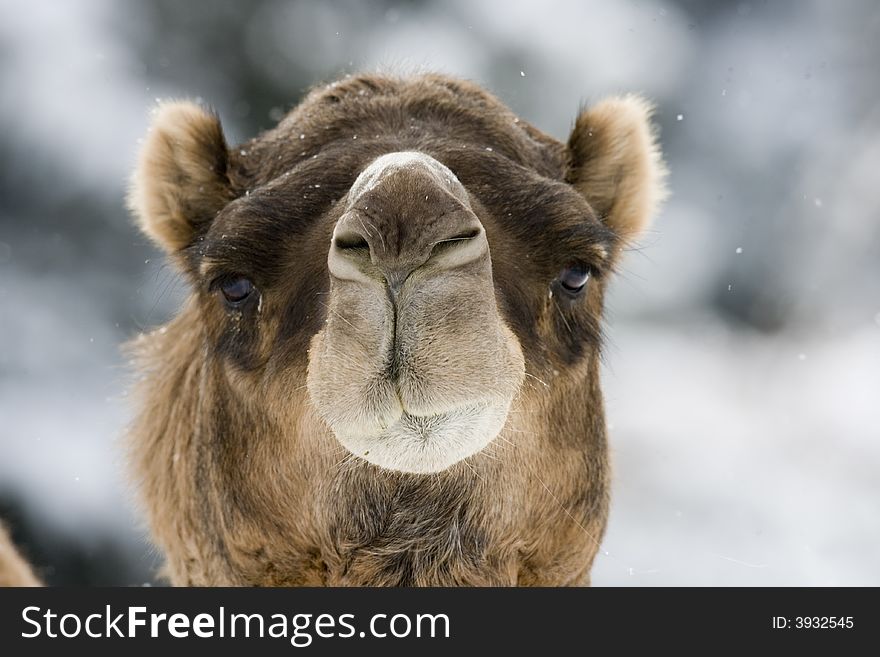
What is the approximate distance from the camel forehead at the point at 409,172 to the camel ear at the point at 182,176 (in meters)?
1.23

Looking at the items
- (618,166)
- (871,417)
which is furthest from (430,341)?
(871,417)

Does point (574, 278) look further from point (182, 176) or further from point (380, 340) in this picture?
point (182, 176)

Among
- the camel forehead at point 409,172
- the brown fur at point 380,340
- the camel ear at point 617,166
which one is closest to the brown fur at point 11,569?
the brown fur at point 380,340

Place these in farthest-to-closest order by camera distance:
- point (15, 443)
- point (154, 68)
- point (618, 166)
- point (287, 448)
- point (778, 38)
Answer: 1. point (778, 38)
2. point (154, 68)
3. point (15, 443)
4. point (618, 166)
5. point (287, 448)

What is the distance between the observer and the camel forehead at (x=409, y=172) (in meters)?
3.27

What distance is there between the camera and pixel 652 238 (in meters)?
12.9

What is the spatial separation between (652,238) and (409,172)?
9.94m

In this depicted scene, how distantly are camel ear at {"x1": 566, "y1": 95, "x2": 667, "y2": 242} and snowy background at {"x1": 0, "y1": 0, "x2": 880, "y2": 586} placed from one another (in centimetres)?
727

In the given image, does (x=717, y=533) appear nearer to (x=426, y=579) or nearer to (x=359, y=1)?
(x=359, y=1)

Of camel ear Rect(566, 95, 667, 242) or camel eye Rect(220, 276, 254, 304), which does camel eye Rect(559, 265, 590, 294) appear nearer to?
camel ear Rect(566, 95, 667, 242)

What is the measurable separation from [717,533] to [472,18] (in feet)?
25.9

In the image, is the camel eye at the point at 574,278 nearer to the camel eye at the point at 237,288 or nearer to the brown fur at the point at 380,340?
the brown fur at the point at 380,340

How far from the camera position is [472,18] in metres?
16.5

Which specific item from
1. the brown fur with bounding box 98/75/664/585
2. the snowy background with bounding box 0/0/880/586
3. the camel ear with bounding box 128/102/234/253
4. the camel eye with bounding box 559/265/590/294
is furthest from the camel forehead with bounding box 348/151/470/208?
the snowy background with bounding box 0/0/880/586
